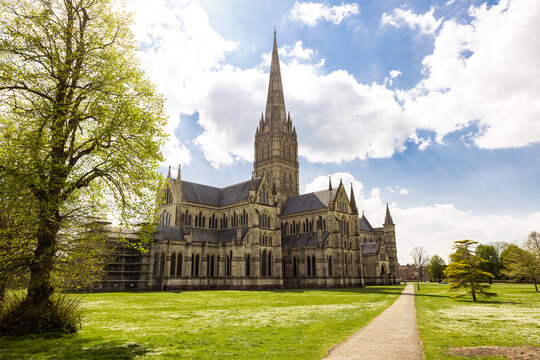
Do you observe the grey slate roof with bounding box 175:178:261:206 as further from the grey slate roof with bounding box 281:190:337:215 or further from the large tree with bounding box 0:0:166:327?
the large tree with bounding box 0:0:166:327

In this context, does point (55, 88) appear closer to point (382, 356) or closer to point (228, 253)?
point (382, 356)

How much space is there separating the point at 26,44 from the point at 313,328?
58.1 ft

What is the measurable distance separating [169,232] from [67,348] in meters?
44.4

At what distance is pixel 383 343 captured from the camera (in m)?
13.0

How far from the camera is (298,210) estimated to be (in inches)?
2753

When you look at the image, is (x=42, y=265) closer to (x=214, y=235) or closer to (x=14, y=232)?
(x=14, y=232)

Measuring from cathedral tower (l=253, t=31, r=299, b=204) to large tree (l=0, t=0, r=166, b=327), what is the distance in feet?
201

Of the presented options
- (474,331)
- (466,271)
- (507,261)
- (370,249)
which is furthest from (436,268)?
(474,331)

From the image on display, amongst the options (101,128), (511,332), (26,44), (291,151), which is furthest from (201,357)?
(291,151)

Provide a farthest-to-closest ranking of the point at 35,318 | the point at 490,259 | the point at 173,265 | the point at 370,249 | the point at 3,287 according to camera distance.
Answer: the point at 490,259, the point at 370,249, the point at 173,265, the point at 3,287, the point at 35,318

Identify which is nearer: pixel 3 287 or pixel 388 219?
pixel 3 287

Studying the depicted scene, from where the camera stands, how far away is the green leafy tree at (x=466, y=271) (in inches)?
1247

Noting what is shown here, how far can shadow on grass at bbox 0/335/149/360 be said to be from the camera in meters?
11.2

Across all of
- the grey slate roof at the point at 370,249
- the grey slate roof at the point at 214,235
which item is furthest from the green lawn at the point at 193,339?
the grey slate roof at the point at 370,249
